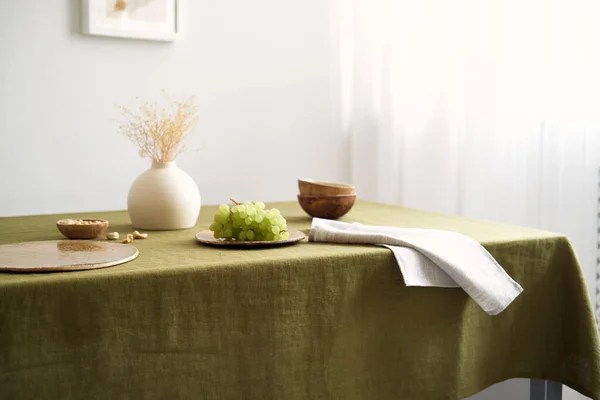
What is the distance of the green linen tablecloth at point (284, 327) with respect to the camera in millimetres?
1164

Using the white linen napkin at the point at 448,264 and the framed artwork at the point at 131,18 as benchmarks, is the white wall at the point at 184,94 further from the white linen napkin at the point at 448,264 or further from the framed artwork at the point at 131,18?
the white linen napkin at the point at 448,264

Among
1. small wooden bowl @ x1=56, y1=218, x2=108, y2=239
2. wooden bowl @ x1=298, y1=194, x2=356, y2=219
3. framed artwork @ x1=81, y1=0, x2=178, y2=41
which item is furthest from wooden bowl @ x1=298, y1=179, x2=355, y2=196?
framed artwork @ x1=81, y1=0, x2=178, y2=41

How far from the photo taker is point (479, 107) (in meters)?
2.67

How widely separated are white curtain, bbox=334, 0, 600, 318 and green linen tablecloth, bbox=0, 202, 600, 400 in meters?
0.99

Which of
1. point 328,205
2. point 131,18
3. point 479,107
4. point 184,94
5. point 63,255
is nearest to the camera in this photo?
point 63,255

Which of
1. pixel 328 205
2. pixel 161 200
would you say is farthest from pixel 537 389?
pixel 161 200

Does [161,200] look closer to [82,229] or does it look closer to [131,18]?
[82,229]

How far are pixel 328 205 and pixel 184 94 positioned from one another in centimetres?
87

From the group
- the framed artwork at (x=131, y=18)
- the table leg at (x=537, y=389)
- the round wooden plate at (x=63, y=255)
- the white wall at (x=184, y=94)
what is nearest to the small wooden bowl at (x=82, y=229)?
the round wooden plate at (x=63, y=255)

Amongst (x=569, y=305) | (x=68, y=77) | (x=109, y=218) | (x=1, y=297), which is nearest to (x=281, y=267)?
(x=1, y=297)

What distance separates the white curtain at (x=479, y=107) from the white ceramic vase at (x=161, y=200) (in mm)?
1191

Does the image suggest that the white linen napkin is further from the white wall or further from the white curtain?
the white curtain

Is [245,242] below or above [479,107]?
below

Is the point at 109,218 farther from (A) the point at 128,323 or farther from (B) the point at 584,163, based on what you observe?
(B) the point at 584,163
